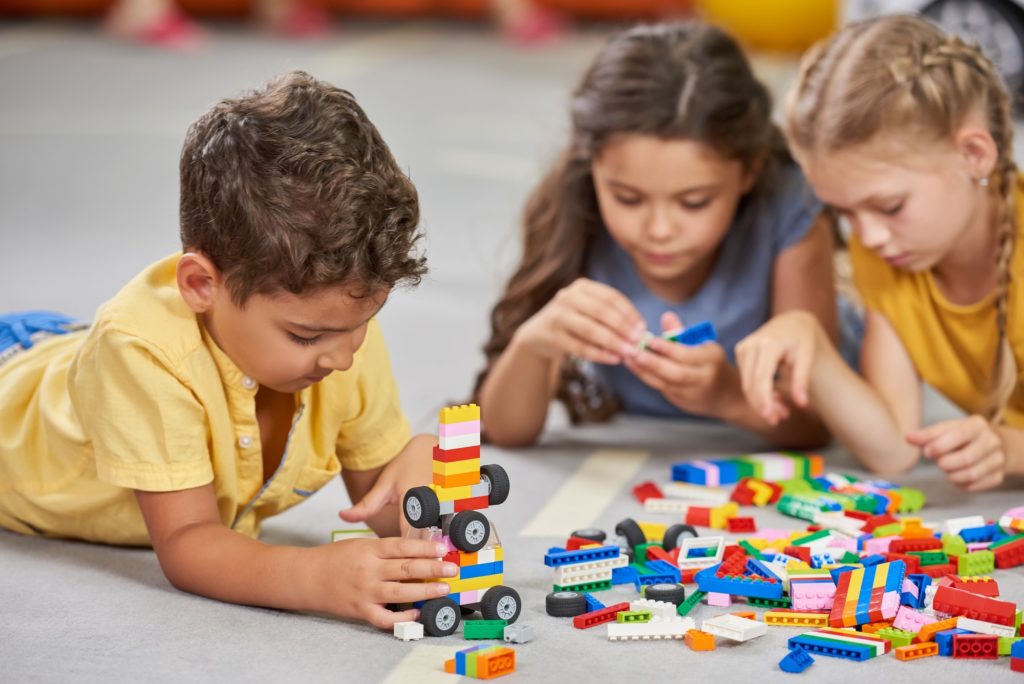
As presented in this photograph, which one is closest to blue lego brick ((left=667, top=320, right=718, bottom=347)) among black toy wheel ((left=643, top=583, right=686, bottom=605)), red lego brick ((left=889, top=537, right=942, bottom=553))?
red lego brick ((left=889, top=537, right=942, bottom=553))

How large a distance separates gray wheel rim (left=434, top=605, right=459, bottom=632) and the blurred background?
878 mm

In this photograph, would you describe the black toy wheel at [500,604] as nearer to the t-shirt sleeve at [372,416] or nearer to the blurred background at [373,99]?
the t-shirt sleeve at [372,416]

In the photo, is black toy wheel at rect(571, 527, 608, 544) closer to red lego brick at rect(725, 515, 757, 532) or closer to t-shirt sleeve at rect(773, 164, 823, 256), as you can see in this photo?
red lego brick at rect(725, 515, 757, 532)

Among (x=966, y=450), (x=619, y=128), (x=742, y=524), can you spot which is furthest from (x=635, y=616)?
(x=619, y=128)

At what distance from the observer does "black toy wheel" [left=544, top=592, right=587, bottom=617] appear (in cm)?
142

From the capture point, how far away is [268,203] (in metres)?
1.33

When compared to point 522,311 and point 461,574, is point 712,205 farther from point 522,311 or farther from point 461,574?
point 461,574

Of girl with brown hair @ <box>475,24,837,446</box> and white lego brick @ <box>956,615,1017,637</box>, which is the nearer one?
white lego brick @ <box>956,615,1017,637</box>

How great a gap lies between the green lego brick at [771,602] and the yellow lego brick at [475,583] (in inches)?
10.6

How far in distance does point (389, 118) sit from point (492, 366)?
242 cm

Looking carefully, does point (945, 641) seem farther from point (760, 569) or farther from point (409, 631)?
point (409, 631)

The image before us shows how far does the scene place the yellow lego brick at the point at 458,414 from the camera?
1.33 metres

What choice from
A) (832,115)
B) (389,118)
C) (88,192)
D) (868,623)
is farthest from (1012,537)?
(389,118)

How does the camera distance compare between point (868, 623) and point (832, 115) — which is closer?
point (868, 623)
